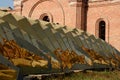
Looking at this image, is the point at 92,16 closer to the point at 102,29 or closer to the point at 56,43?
the point at 102,29

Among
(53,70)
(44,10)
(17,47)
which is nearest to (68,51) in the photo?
(53,70)

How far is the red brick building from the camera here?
28.1 m

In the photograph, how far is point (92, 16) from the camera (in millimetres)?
29234

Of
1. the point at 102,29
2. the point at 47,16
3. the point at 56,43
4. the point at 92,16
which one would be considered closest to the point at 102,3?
the point at 92,16

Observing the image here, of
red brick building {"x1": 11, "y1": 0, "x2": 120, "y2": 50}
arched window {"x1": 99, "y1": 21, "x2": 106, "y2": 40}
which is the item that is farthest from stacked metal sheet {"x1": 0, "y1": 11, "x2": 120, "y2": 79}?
arched window {"x1": 99, "y1": 21, "x2": 106, "y2": 40}

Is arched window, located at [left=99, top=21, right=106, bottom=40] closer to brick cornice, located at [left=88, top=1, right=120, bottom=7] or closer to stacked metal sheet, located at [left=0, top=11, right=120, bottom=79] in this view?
brick cornice, located at [left=88, top=1, right=120, bottom=7]

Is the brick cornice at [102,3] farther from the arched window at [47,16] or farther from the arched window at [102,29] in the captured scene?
the arched window at [47,16]

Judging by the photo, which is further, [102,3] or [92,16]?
[92,16]

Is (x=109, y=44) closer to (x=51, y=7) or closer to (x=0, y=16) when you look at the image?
(x=51, y=7)

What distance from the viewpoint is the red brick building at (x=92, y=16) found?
92.2 ft

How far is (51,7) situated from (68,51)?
12.1 meters

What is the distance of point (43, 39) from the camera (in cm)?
1802

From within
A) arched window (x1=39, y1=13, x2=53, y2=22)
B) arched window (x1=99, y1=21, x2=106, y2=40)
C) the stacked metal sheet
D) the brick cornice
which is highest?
the brick cornice

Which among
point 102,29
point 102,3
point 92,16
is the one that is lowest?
point 102,29
